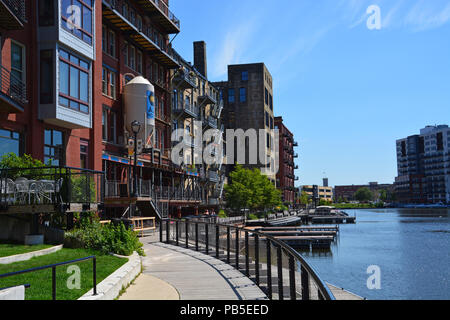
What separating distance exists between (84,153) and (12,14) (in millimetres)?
9712

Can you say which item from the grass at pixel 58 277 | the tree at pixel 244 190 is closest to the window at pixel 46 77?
the grass at pixel 58 277

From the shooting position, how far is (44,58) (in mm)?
23203

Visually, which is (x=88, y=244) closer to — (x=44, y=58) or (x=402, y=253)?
(x=44, y=58)

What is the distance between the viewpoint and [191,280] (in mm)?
11523

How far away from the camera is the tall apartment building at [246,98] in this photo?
87.1 metres

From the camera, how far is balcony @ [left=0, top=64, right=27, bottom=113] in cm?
1925

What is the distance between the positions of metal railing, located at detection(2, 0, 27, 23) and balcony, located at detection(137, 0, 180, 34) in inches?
696

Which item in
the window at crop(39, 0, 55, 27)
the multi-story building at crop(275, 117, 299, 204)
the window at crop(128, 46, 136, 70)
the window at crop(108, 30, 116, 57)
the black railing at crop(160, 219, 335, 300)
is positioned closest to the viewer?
Result: the black railing at crop(160, 219, 335, 300)

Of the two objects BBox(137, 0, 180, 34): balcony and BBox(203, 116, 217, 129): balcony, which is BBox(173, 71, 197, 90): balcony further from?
BBox(203, 116, 217, 129): balcony

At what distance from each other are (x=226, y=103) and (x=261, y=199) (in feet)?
94.3

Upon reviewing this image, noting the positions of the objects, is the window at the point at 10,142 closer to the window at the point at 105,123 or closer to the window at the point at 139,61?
the window at the point at 105,123

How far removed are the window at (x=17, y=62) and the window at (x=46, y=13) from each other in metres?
1.77

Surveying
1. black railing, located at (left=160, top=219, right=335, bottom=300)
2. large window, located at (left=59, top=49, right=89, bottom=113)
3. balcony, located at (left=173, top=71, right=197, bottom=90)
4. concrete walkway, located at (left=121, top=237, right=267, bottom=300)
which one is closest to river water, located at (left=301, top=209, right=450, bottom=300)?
black railing, located at (left=160, top=219, right=335, bottom=300)
